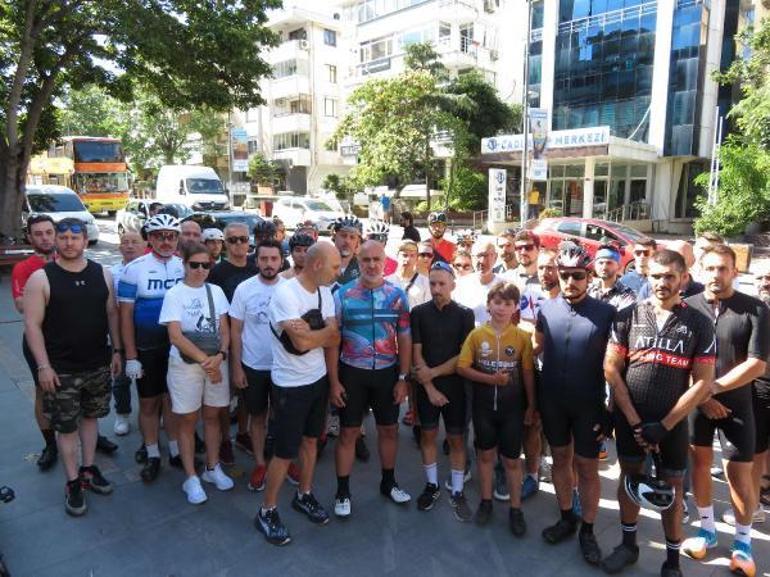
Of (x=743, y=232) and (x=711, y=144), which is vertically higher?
(x=711, y=144)

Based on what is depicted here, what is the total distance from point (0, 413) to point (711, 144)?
98.2 ft

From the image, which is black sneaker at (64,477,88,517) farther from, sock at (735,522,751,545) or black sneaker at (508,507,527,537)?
sock at (735,522,751,545)

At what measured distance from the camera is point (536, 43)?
30250mm

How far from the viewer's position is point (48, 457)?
428 cm

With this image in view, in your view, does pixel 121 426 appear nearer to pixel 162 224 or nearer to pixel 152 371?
pixel 152 371

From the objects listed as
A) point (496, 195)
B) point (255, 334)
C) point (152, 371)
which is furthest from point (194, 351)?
point (496, 195)

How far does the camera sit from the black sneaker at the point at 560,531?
3436 millimetres

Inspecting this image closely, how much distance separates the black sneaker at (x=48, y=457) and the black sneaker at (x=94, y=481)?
46 cm

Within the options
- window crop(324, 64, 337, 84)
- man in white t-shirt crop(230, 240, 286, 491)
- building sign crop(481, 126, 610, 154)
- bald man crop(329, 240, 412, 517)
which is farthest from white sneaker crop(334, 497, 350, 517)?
window crop(324, 64, 337, 84)

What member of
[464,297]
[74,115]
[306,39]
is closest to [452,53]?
[306,39]

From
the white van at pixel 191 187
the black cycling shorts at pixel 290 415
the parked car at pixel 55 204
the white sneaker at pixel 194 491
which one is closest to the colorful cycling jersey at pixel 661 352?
the black cycling shorts at pixel 290 415

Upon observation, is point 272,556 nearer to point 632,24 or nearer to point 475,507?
point 475,507

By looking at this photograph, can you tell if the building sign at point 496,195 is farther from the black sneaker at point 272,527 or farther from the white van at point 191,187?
the black sneaker at point 272,527

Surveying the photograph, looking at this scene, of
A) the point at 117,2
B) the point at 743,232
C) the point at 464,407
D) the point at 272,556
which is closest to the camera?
the point at 272,556
